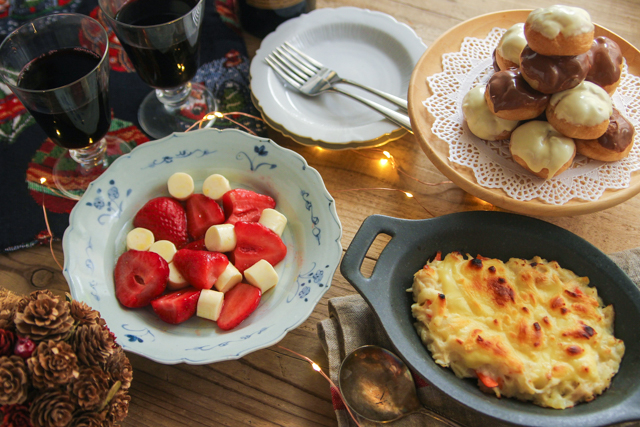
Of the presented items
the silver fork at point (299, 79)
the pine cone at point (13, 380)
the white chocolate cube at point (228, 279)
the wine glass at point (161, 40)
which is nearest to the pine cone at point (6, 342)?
the pine cone at point (13, 380)

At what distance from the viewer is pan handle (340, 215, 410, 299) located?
892mm

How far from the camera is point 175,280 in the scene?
0.99m

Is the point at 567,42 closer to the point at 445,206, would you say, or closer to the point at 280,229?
the point at 445,206

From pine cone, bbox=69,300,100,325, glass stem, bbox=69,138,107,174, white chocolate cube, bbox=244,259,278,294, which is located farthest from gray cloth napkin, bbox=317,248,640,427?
glass stem, bbox=69,138,107,174

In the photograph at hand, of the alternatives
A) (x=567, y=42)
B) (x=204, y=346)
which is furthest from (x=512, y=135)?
(x=204, y=346)

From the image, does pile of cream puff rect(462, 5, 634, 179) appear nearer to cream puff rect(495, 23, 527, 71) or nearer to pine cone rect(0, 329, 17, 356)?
cream puff rect(495, 23, 527, 71)

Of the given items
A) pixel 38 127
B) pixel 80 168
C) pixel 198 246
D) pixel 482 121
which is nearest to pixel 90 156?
pixel 80 168

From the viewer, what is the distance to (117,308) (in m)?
0.95

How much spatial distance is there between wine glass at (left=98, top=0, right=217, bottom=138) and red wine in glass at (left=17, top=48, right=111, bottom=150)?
4.2 inches

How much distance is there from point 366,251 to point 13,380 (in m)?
0.63

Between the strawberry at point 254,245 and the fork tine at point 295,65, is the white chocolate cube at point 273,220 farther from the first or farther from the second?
the fork tine at point 295,65

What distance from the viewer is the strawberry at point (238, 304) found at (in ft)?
3.13

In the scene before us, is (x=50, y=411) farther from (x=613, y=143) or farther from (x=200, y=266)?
(x=613, y=143)

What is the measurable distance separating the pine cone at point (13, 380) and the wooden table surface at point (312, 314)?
0.34 metres
